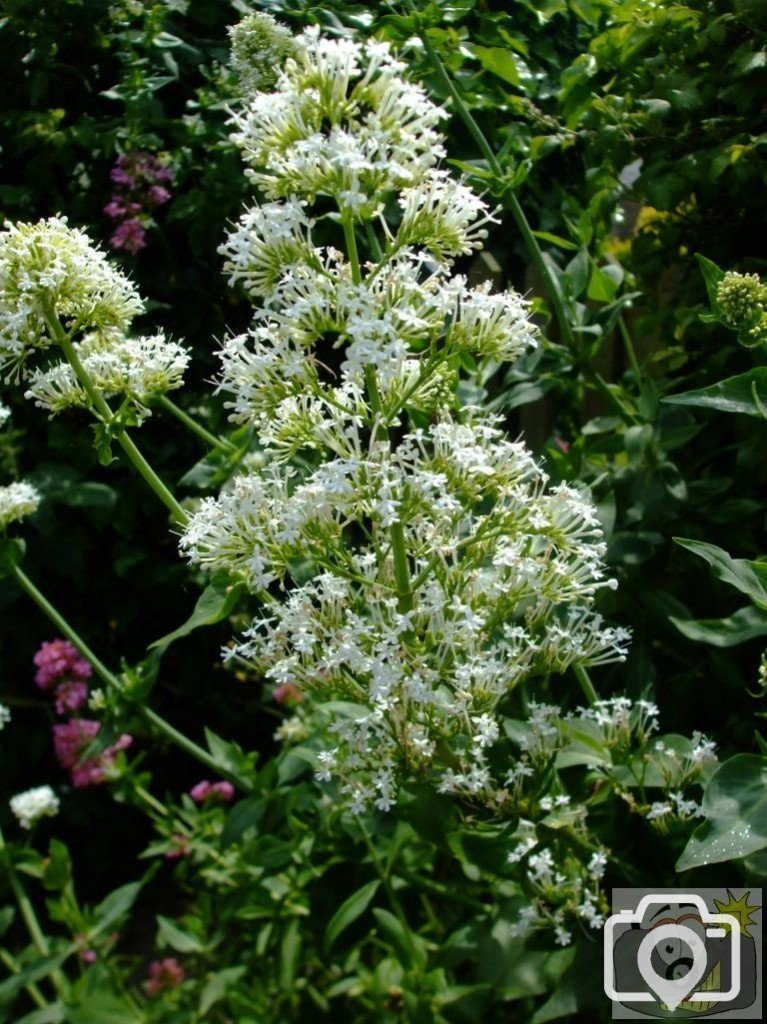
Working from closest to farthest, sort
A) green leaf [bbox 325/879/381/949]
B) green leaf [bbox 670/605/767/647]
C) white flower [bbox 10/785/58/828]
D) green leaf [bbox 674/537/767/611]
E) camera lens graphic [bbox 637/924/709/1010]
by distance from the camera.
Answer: green leaf [bbox 674/537/767/611], camera lens graphic [bbox 637/924/709/1010], green leaf [bbox 670/605/767/647], green leaf [bbox 325/879/381/949], white flower [bbox 10/785/58/828]

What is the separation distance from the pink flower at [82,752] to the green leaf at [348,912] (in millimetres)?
733

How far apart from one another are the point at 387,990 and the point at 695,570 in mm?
1132

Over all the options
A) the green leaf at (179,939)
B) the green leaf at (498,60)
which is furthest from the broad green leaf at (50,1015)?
the green leaf at (498,60)

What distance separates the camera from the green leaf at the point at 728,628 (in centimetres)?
190

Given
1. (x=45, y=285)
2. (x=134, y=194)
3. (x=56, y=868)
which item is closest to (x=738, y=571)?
(x=45, y=285)

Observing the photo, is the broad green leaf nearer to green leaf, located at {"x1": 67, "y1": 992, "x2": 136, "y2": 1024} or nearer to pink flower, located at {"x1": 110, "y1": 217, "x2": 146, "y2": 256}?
green leaf, located at {"x1": 67, "y1": 992, "x2": 136, "y2": 1024}

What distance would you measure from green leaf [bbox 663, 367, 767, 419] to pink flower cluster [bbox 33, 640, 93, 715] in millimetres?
1943

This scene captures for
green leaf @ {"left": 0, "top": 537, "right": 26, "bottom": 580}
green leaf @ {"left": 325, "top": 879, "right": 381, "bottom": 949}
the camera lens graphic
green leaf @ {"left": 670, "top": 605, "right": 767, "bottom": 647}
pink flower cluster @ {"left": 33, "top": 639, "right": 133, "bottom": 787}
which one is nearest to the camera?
the camera lens graphic

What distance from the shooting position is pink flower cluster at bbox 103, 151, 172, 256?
2.98 m

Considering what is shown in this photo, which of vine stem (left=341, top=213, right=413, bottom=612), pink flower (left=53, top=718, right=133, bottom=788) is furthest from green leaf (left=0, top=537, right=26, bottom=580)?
vine stem (left=341, top=213, right=413, bottom=612)

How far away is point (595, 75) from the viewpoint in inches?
102

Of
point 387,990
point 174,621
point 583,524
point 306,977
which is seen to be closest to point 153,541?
point 174,621

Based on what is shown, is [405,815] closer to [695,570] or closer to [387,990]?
[387,990]

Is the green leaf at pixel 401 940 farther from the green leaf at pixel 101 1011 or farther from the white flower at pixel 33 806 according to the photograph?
the white flower at pixel 33 806
